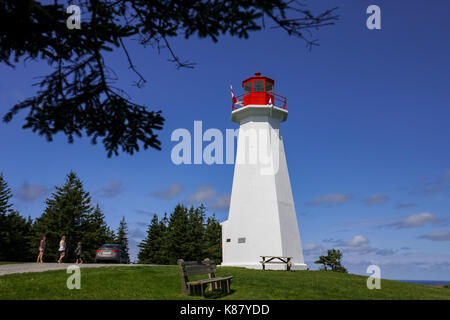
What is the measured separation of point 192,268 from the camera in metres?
10.4

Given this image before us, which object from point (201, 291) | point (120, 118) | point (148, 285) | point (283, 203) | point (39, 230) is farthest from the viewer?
point (39, 230)

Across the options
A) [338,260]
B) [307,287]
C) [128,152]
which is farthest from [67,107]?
[338,260]

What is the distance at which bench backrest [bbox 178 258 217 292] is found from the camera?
10102 millimetres

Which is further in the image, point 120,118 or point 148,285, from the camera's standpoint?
point 148,285

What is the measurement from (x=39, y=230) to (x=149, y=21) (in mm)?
43518

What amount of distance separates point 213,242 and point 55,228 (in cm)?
2106

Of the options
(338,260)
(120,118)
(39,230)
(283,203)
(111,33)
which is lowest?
(338,260)

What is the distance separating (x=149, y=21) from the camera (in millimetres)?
7207

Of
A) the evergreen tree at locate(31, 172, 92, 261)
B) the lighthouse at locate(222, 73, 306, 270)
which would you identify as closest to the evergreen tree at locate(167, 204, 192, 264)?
the evergreen tree at locate(31, 172, 92, 261)

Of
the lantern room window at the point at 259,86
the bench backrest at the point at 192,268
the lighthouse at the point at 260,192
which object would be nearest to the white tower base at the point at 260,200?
the lighthouse at the point at 260,192

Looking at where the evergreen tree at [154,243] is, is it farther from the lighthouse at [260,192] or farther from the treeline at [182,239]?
the lighthouse at [260,192]

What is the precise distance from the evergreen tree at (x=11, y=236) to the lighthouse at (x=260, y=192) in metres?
31.0

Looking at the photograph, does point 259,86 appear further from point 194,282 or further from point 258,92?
point 194,282

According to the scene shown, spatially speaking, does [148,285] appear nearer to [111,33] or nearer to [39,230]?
[111,33]
